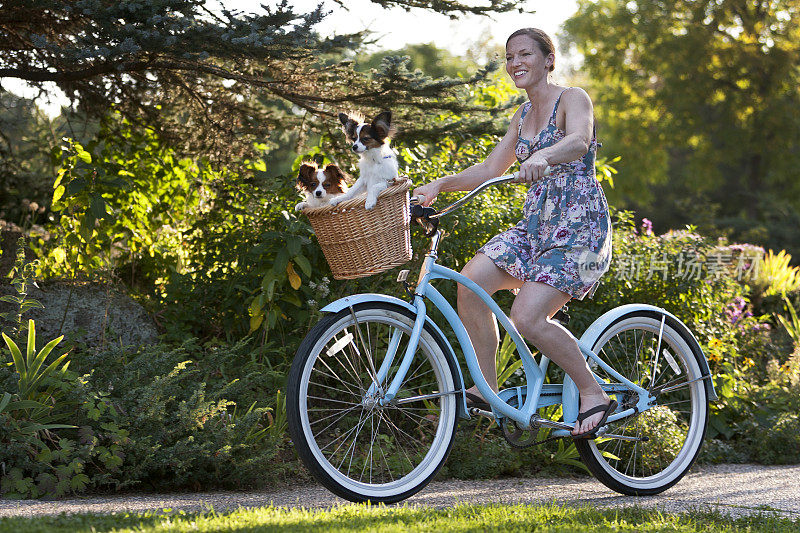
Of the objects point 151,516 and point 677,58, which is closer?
point 151,516

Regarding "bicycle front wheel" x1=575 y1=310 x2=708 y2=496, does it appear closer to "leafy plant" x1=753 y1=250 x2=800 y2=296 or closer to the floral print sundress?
the floral print sundress

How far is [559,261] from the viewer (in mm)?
3625

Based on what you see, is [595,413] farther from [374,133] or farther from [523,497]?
[374,133]

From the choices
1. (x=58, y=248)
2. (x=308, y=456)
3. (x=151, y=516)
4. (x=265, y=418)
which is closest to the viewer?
(x=151, y=516)

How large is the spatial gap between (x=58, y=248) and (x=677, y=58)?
1677 centimetres

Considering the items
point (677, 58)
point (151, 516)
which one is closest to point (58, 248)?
point (151, 516)

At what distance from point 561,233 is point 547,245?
3.2 inches

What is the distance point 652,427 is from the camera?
4.86 metres

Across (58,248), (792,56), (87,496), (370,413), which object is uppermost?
(792,56)

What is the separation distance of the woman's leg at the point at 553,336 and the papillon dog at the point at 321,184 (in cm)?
140

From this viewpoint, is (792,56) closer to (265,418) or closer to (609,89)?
(609,89)

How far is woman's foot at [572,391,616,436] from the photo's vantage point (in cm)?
374

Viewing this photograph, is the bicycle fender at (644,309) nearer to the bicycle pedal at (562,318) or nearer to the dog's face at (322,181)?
the bicycle pedal at (562,318)

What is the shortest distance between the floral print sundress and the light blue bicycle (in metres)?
0.26
